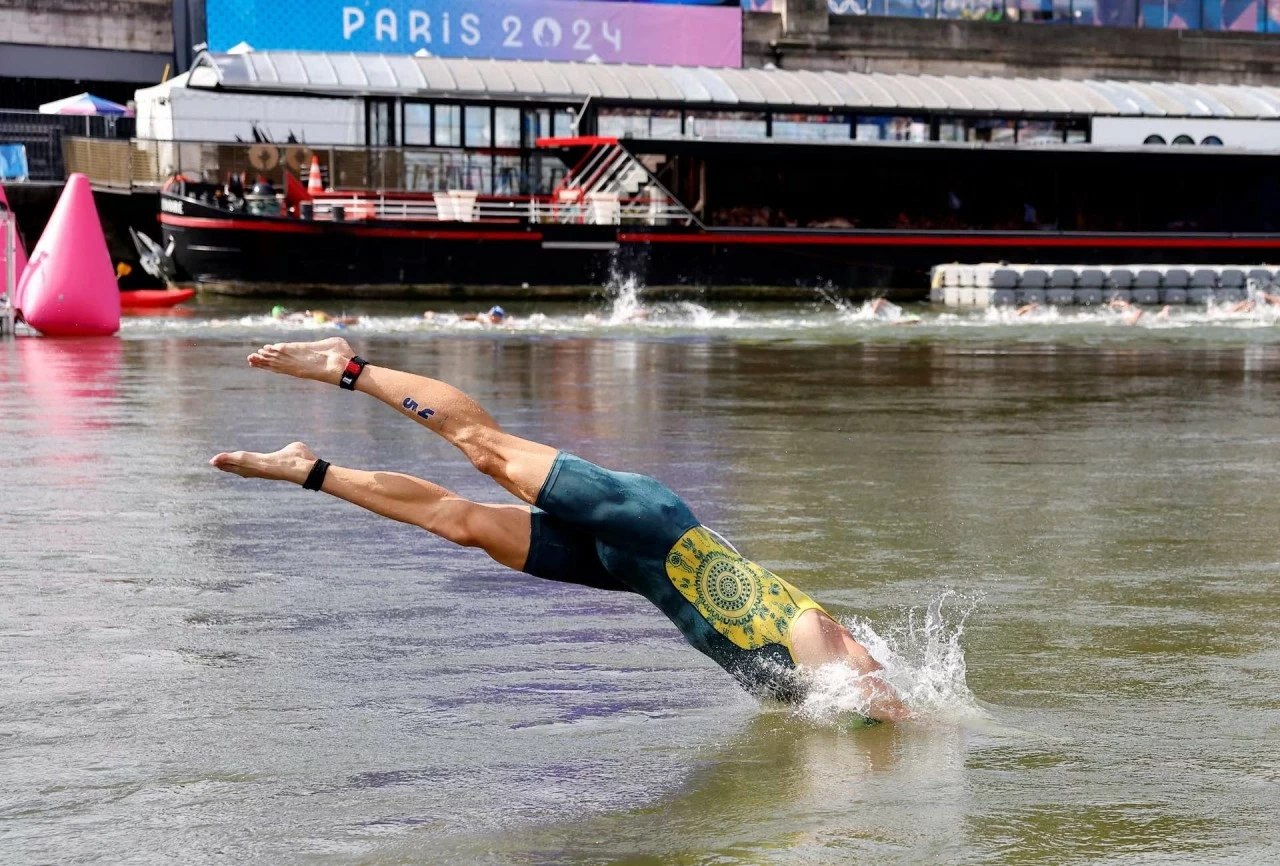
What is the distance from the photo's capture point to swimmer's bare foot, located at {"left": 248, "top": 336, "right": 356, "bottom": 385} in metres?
6.49

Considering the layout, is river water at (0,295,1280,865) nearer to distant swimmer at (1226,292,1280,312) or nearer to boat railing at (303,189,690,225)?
distant swimmer at (1226,292,1280,312)

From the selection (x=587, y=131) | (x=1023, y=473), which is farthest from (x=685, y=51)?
(x=1023, y=473)

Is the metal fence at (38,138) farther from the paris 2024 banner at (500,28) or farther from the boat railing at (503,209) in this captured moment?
the paris 2024 banner at (500,28)

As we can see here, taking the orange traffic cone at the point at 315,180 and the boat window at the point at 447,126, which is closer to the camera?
the orange traffic cone at the point at 315,180

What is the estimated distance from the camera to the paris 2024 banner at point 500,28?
45250 millimetres

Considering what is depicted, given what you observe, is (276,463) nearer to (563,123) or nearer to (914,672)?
(914,672)

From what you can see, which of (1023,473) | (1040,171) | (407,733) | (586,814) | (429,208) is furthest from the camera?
(1040,171)

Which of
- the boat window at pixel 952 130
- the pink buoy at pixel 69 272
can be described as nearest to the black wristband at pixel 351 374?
the pink buoy at pixel 69 272

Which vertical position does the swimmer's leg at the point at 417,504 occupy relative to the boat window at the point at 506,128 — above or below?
below

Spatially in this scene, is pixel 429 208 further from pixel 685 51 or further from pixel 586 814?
pixel 586 814

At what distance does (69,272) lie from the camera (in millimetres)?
23656

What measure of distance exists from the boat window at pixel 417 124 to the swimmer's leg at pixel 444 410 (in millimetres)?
33832

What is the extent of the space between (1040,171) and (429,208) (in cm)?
1291

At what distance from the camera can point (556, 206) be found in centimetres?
3819
